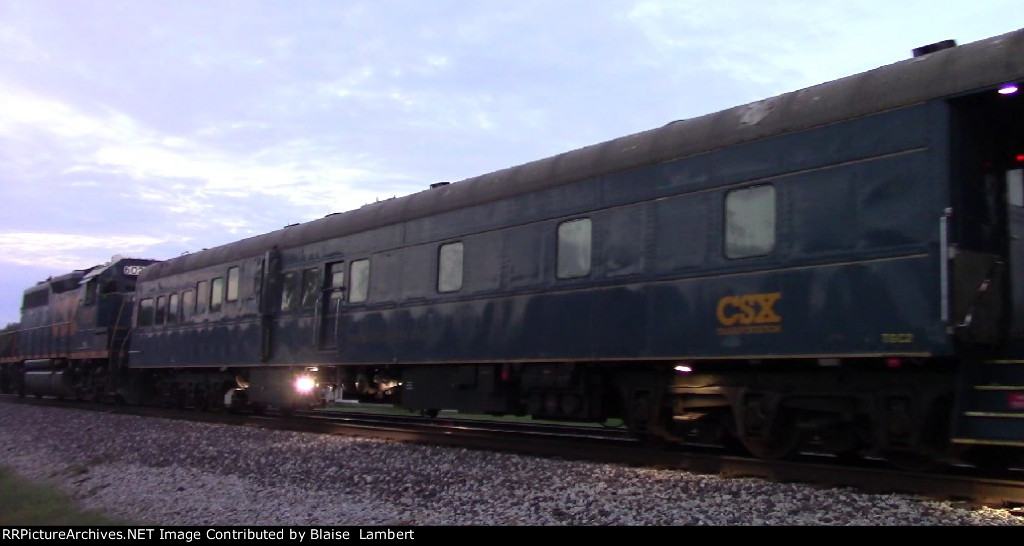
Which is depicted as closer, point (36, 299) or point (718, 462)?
point (718, 462)

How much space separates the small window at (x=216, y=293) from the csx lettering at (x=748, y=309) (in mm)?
12440

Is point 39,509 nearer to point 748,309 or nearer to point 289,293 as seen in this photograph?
point 289,293

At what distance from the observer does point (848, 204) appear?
727 cm

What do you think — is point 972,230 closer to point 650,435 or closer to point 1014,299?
point 1014,299

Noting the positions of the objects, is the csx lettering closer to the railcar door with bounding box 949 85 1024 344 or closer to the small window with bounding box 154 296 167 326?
the railcar door with bounding box 949 85 1024 344

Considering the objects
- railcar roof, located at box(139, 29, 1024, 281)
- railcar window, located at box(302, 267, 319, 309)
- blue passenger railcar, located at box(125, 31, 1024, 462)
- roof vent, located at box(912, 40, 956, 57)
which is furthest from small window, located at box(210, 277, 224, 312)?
roof vent, located at box(912, 40, 956, 57)

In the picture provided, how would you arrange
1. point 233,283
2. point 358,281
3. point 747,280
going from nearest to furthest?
point 747,280 → point 358,281 → point 233,283

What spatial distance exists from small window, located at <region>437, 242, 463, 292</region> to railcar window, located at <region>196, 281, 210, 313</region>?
27.4 ft

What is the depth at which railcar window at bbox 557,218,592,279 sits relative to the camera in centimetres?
984

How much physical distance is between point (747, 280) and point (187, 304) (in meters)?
14.7

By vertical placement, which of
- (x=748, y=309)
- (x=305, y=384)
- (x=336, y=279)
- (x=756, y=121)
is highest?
(x=756, y=121)

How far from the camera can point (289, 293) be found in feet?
50.4

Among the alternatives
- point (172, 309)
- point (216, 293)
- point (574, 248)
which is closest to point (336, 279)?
point (216, 293)
